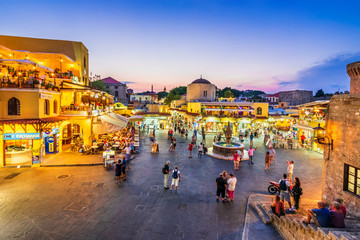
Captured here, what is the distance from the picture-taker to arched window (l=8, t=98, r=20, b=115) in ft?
41.6

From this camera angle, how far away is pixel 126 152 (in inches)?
579

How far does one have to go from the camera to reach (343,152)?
23.5 feet

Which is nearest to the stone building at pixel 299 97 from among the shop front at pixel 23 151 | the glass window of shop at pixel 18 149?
the shop front at pixel 23 151

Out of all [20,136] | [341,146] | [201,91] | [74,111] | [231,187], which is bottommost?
[231,187]

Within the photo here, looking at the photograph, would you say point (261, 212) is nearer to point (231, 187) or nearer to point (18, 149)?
point (231, 187)

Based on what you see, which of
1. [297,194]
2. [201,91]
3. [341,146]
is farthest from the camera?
[201,91]

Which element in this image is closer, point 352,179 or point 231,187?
point 352,179

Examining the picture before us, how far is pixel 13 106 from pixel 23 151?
10.4 feet

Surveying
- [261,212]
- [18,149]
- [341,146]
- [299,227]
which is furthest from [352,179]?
[18,149]

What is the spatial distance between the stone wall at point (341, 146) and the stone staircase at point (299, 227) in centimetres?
78

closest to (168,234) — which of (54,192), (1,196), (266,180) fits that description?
(54,192)

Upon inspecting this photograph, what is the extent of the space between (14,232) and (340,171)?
11597mm

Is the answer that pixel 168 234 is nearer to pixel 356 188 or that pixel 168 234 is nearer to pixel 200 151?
pixel 356 188

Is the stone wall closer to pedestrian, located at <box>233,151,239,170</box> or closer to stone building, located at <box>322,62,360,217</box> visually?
stone building, located at <box>322,62,360,217</box>
